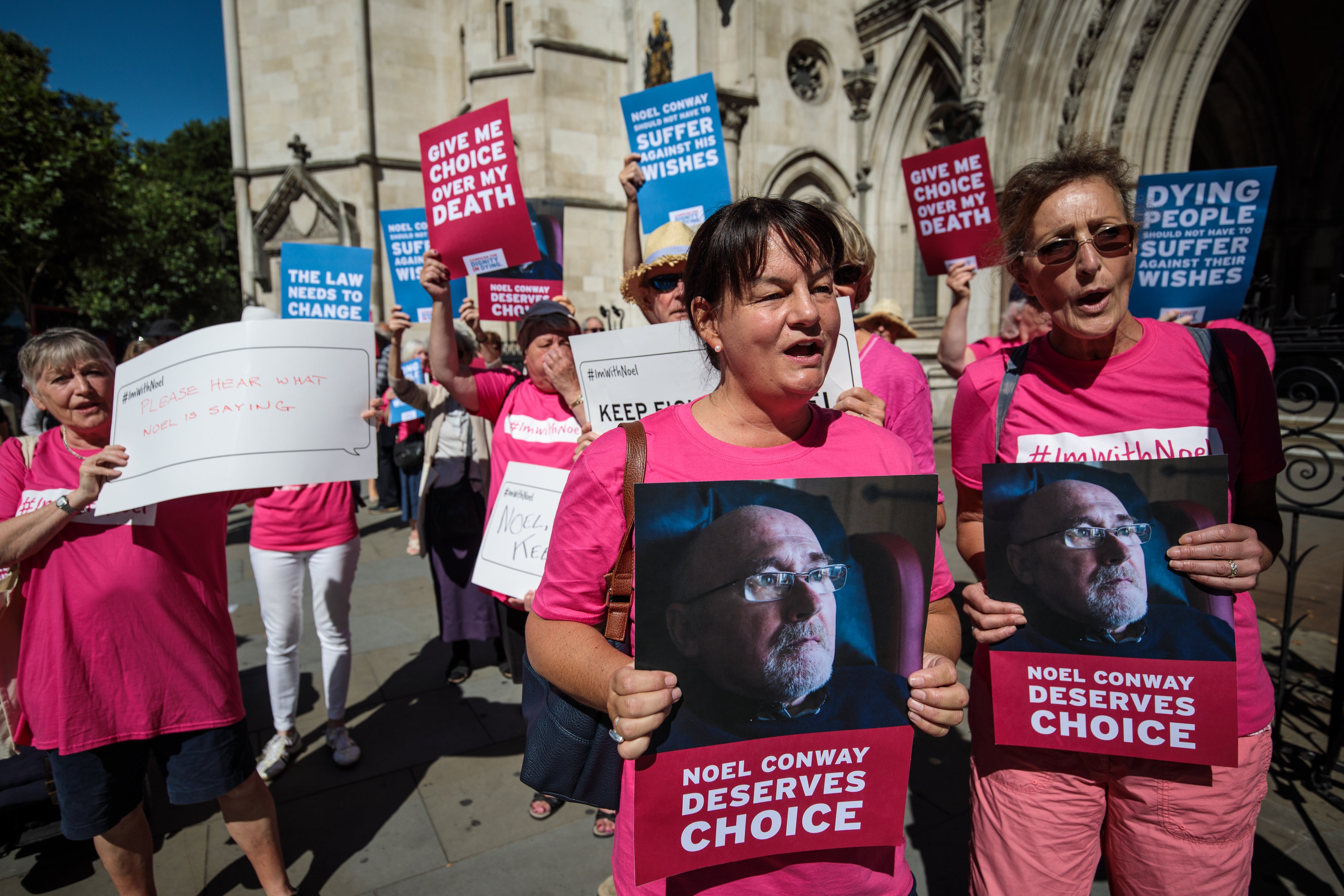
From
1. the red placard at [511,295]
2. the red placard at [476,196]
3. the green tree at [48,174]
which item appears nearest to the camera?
the red placard at [476,196]

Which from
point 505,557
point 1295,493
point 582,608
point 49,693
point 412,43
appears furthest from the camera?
point 412,43

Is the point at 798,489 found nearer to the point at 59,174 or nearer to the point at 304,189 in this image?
the point at 59,174

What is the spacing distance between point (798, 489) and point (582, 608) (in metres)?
0.49

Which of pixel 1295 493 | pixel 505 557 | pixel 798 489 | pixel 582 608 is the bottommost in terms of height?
pixel 1295 493

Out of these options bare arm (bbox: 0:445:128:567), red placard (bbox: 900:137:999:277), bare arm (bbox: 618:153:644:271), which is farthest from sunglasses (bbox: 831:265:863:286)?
red placard (bbox: 900:137:999:277)

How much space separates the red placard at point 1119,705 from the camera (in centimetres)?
147

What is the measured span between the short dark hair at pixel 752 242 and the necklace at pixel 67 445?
2.27 meters

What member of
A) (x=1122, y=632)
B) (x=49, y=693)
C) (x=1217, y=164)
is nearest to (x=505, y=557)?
(x=49, y=693)

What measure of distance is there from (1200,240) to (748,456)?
390 cm

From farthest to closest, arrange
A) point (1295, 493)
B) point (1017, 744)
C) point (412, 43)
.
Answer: point (412, 43)
point (1295, 493)
point (1017, 744)

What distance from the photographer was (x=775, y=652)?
116 cm

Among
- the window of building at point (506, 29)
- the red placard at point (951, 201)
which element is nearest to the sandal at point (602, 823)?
the red placard at point (951, 201)

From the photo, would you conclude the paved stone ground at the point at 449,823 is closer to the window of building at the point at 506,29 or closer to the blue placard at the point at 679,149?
the blue placard at the point at 679,149

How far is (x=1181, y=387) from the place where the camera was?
1.66 meters
